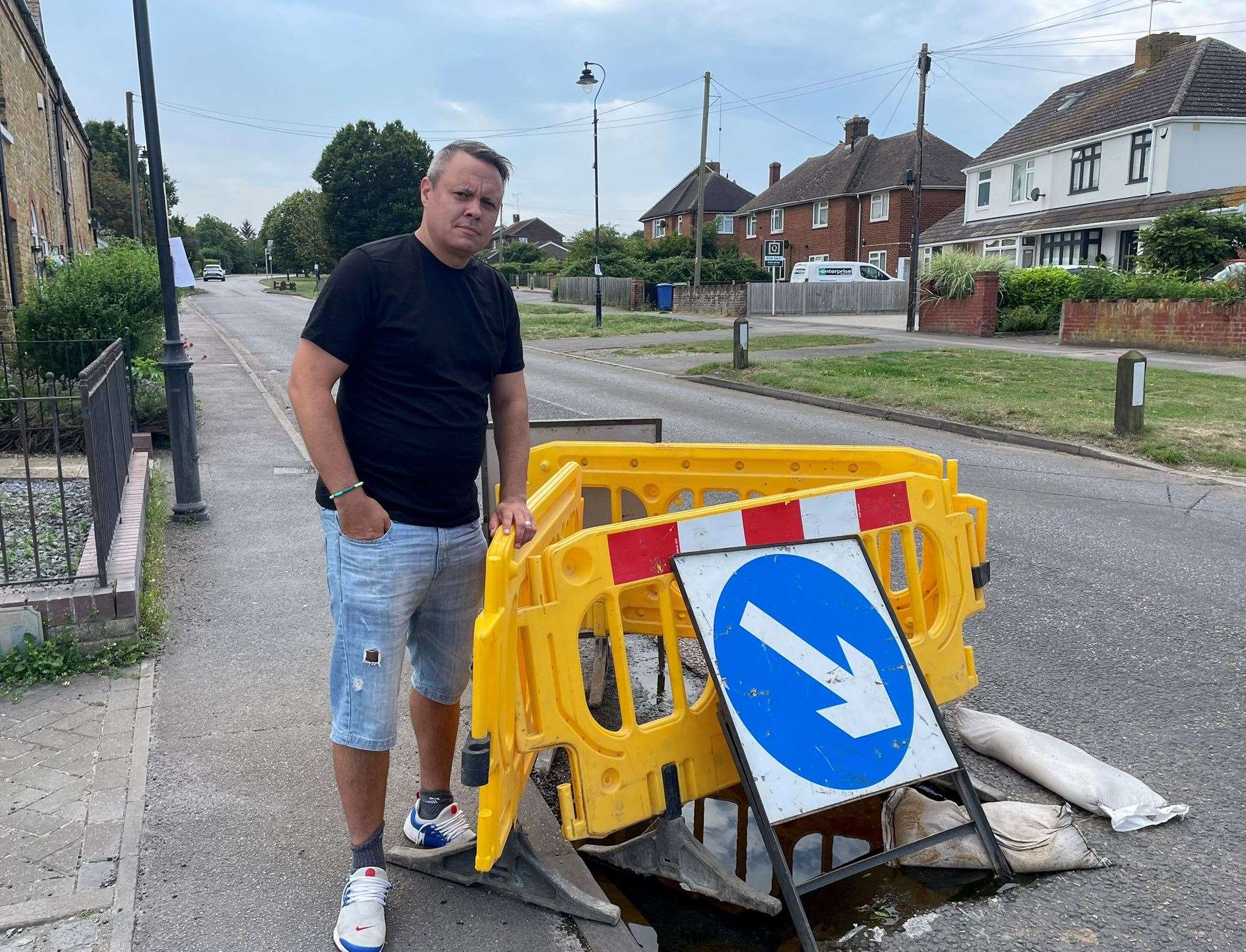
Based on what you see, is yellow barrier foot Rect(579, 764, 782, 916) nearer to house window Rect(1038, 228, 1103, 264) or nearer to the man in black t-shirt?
the man in black t-shirt

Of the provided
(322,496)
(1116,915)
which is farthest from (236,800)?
(1116,915)

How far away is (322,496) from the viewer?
2832 mm

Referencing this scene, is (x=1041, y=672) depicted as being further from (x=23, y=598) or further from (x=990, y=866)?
(x=23, y=598)

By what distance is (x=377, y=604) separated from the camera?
9.10ft

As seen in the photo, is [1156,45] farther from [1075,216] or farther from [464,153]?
[464,153]

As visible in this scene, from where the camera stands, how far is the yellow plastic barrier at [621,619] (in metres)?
2.69

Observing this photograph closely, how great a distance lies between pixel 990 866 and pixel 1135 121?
37.0 metres

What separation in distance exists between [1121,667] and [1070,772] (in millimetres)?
1450

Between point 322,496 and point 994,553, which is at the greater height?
point 322,496

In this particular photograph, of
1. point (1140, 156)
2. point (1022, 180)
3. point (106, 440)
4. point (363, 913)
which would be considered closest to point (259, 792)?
point (363, 913)

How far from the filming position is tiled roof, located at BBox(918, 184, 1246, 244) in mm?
31219

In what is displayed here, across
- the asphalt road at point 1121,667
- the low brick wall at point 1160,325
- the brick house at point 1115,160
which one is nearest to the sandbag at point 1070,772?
the asphalt road at point 1121,667

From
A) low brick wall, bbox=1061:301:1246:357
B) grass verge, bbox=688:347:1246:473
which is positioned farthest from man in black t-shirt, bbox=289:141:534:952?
low brick wall, bbox=1061:301:1246:357

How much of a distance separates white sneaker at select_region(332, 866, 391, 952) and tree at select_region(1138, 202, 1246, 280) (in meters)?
26.6
